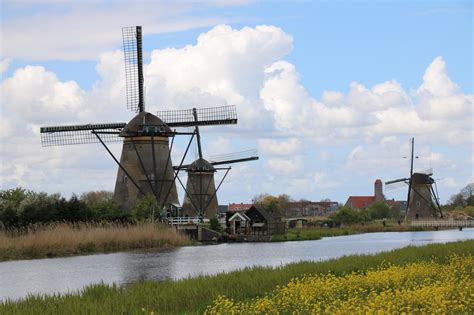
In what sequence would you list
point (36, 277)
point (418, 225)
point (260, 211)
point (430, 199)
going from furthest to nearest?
point (430, 199) < point (418, 225) < point (260, 211) < point (36, 277)

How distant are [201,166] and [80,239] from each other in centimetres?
2979

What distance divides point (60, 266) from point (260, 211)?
111ft

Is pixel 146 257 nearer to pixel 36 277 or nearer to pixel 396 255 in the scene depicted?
pixel 36 277

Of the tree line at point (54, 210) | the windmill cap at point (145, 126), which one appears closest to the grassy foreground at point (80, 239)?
the tree line at point (54, 210)

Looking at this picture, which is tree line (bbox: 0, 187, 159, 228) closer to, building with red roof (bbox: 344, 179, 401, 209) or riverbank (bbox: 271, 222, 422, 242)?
riverbank (bbox: 271, 222, 422, 242)

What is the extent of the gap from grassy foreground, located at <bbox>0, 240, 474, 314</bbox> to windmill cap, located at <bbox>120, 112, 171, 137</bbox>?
31.1m

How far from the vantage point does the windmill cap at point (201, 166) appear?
220ft

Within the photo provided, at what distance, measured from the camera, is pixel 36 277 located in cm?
2623

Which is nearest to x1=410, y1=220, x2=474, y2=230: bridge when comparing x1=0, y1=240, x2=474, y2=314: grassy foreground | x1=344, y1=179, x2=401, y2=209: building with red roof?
x1=0, y1=240, x2=474, y2=314: grassy foreground

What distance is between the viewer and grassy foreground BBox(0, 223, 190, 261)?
35.2 meters

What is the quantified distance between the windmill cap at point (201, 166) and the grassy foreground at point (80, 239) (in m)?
20.7

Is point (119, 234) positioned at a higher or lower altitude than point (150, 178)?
lower

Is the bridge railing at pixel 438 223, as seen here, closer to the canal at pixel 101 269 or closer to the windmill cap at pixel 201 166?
the windmill cap at pixel 201 166

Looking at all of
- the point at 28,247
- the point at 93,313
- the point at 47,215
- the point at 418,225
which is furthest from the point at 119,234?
the point at 418,225
